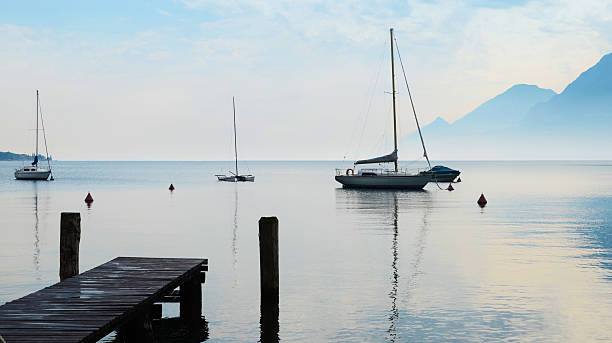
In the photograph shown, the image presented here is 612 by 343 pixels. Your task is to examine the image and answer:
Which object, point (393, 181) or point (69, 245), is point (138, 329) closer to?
point (69, 245)

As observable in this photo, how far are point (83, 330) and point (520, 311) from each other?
1018 cm

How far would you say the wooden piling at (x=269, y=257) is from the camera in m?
13.4

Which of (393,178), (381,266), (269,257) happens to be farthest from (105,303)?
(393,178)

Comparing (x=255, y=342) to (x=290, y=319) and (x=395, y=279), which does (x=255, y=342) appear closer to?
(x=290, y=319)

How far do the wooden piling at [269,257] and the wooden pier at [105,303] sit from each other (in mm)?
1401

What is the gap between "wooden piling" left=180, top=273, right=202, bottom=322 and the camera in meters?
13.7

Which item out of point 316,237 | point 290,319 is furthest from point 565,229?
point 290,319

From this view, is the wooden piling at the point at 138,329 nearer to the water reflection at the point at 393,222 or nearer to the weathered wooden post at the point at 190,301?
the weathered wooden post at the point at 190,301

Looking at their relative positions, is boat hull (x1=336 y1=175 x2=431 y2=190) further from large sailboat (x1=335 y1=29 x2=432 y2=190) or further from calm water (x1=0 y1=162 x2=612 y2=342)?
calm water (x1=0 y1=162 x2=612 y2=342)

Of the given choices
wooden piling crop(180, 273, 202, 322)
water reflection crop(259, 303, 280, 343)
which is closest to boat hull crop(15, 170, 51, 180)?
wooden piling crop(180, 273, 202, 322)

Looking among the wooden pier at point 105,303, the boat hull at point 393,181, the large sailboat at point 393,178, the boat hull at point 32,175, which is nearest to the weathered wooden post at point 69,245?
the wooden pier at point 105,303

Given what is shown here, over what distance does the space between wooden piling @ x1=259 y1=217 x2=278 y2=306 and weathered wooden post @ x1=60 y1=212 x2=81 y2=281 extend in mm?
4345

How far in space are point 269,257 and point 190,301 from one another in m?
1.99

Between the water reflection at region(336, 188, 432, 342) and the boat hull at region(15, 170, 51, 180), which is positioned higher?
the boat hull at region(15, 170, 51, 180)
